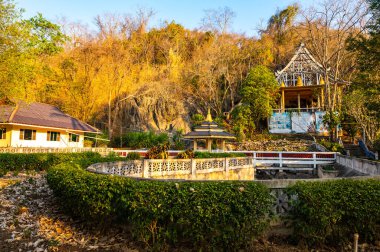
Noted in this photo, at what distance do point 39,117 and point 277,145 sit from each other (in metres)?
25.9

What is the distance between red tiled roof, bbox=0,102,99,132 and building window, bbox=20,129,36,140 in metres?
1.48

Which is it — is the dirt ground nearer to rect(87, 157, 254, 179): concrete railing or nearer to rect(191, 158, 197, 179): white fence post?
rect(87, 157, 254, 179): concrete railing

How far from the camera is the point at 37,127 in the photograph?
28125 mm

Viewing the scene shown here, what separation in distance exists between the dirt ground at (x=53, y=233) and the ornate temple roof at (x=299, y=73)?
3644cm

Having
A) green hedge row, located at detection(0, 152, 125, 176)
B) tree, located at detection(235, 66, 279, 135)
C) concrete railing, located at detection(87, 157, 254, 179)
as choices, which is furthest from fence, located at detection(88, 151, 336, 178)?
tree, located at detection(235, 66, 279, 135)

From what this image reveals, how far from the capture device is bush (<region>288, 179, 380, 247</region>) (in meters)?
5.71

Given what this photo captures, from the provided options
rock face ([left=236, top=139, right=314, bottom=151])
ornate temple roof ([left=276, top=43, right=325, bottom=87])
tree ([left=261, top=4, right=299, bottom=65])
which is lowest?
rock face ([left=236, top=139, right=314, bottom=151])

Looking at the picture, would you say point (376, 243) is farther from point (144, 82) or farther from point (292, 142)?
point (144, 82)

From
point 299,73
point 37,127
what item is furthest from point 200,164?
point 299,73

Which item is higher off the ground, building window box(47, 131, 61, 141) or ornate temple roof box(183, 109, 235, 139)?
ornate temple roof box(183, 109, 235, 139)

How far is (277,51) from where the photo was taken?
48.8 m

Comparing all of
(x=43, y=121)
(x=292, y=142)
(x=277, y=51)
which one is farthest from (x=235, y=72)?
(x=43, y=121)

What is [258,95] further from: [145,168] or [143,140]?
[145,168]

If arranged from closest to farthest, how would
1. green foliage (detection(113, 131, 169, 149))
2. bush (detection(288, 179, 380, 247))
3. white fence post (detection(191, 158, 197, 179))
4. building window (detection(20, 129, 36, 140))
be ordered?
bush (detection(288, 179, 380, 247))
white fence post (detection(191, 158, 197, 179))
building window (detection(20, 129, 36, 140))
green foliage (detection(113, 131, 169, 149))
